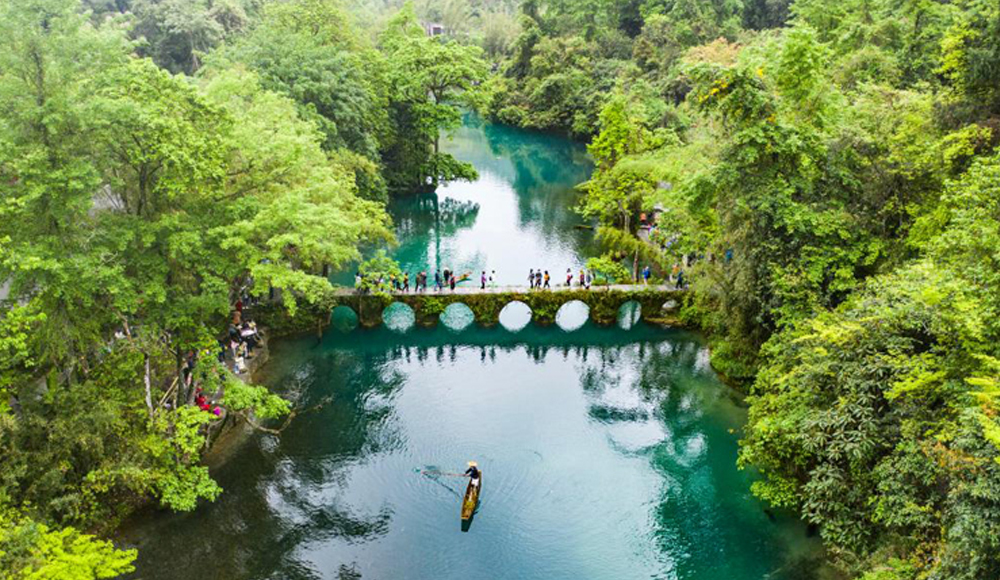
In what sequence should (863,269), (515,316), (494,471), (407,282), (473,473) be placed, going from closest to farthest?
(473,473), (494,471), (863,269), (407,282), (515,316)

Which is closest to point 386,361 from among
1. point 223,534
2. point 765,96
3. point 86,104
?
point 223,534

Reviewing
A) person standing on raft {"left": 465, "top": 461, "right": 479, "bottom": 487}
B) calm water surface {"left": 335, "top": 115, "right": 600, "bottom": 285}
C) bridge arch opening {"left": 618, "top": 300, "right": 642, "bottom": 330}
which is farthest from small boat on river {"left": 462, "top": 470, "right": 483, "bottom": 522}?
calm water surface {"left": 335, "top": 115, "right": 600, "bottom": 285}

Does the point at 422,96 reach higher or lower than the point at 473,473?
higher

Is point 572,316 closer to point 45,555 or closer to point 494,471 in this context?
point 494,471

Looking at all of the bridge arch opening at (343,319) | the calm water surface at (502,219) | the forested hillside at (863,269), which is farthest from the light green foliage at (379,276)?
the forested hillside at (863,269)

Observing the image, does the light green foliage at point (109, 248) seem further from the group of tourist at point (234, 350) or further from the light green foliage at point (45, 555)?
the group of tourist at point (234, 350)

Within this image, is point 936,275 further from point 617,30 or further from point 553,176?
point 617,30

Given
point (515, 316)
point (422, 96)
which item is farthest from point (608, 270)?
point (422, 96)
